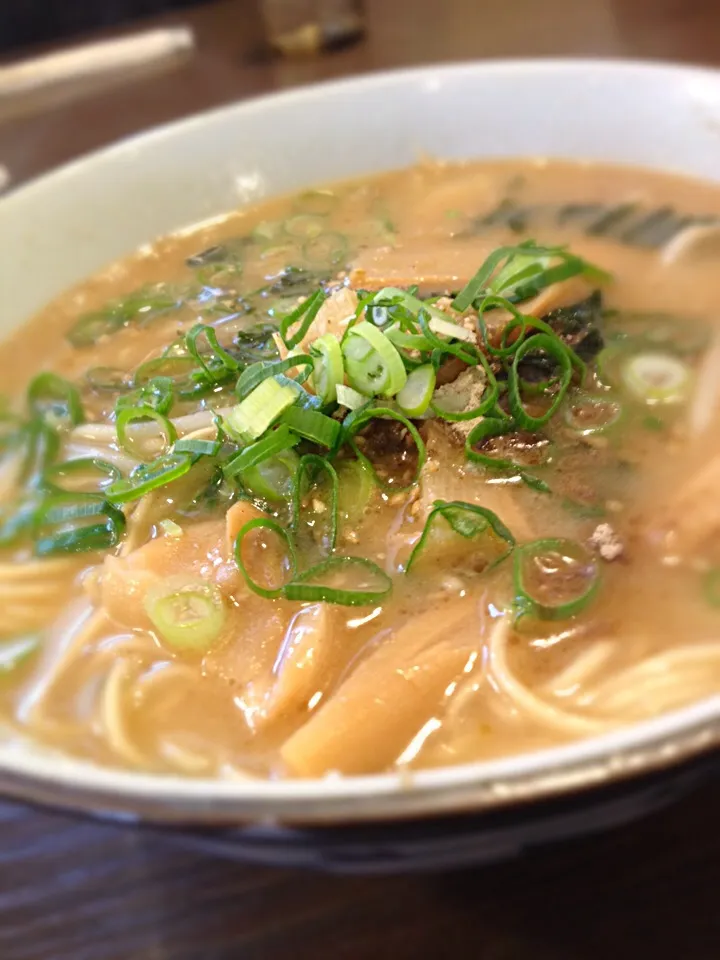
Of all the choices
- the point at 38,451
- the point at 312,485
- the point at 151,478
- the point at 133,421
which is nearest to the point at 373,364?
the point at 312,485

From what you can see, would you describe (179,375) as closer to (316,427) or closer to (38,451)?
(38,451)

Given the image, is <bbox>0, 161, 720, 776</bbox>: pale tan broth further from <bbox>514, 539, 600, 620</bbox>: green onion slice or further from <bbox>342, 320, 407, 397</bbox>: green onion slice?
<bbox>342, 320, 407, 397</bbox>: green onion slice

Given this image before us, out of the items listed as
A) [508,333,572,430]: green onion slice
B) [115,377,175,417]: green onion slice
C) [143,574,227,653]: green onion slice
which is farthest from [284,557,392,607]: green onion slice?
[115,377,175,417]: green onion slice

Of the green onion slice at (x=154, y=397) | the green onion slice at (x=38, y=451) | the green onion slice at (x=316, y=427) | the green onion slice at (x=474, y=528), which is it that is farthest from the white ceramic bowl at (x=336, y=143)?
the green onion slice at (x=474, y=528)

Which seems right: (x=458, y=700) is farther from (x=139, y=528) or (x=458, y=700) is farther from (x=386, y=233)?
(x=386, y=233)

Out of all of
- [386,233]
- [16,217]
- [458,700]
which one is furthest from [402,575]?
[16,217]

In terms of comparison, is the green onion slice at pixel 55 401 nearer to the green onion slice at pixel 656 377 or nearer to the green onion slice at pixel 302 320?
the green onion slice at pixel 302 320
